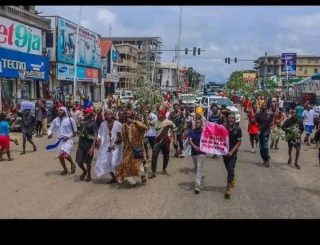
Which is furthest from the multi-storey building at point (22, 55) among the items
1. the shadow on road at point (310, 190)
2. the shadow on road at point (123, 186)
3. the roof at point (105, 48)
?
the roof at point (105, 48)

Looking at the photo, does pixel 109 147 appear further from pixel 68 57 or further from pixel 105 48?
pixel 105 48

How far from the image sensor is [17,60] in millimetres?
30844

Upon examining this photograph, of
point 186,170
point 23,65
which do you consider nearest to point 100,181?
point 186,170

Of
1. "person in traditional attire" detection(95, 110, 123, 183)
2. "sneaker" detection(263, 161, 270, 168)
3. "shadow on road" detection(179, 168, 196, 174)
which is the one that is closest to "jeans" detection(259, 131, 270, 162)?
"sneaker" detection(263, 161, 270, 168)

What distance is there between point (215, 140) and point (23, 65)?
24359 millimetres

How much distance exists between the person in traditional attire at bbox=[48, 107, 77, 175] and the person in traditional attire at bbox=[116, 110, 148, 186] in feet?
5.76

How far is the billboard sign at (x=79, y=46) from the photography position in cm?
4122

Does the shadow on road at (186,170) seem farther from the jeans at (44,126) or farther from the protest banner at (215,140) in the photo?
the jeans at (44,126)

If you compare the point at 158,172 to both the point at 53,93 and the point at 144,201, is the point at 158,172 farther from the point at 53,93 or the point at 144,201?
the point at 53,93

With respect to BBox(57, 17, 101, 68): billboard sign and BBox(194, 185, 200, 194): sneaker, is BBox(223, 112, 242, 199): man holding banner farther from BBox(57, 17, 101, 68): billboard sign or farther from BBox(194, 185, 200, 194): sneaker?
BBox(57, 17, 101, 68): billboard sign

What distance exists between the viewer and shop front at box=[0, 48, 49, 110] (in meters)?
28.9
